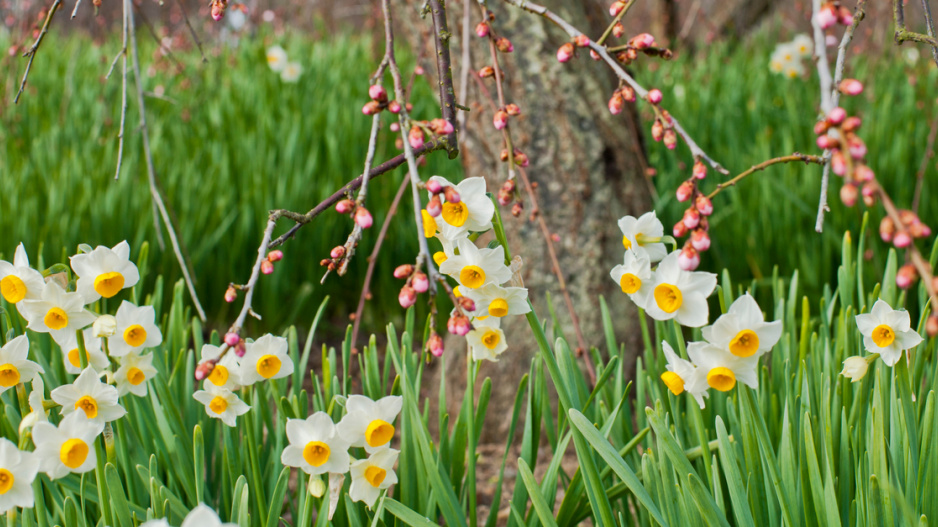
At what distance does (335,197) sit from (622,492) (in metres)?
0.62

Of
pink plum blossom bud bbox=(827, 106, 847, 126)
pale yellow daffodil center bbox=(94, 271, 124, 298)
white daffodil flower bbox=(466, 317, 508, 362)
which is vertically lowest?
white daffodil flower bbox=(466, 317, 508, 362)

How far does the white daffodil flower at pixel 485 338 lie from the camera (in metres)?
0.89

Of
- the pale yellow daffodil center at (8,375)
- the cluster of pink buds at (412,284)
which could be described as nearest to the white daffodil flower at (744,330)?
the cluster of pink buds at (412,284)

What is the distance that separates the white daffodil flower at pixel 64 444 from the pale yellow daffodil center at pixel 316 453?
0.21 m

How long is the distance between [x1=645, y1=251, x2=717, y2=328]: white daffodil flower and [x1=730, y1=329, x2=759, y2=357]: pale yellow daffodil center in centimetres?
4

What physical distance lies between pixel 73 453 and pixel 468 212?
1.49 feet

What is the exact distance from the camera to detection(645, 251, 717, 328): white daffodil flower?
2.46 feet

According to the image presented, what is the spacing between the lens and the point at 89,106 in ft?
12.6

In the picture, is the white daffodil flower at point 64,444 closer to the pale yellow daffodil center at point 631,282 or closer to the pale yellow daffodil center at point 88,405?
the pale yellow daffodil center at point 88,405

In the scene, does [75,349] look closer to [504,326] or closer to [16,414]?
[16,414]

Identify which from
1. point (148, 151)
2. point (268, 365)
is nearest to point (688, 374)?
point (268, 365)

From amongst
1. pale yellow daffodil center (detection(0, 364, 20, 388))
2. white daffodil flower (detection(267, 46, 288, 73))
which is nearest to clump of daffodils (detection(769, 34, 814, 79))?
white daffodil flower (detection(267, 46, 288, 73))

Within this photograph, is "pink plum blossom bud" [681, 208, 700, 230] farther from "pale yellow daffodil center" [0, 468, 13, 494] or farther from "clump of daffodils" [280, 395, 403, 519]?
"pale yellow daffodil center" [0, 468, 13, 494]

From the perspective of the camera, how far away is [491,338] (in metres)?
0.93
